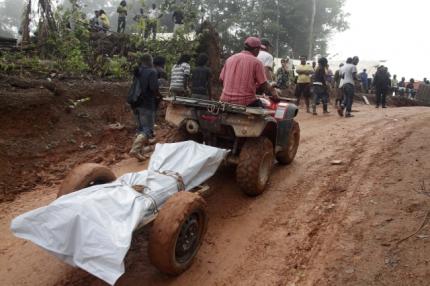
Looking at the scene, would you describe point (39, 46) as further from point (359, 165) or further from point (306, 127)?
point (359, 165)

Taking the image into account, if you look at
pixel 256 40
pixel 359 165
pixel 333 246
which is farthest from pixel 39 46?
pixel 333 246

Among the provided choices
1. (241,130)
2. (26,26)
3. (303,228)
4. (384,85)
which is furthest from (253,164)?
(384,85)

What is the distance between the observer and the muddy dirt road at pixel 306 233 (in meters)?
3.99

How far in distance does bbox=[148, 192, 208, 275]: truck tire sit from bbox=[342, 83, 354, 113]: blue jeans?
Result: 9446 millimetres

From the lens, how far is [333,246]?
4.39 metres

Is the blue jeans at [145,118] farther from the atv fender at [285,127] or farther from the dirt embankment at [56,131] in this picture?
the atv fender at [285,127]

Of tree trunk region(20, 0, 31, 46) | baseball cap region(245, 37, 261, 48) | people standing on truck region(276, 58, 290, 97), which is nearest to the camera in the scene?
baseball cap region(245, 37, 261, 48)

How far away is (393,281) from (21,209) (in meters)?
4.93

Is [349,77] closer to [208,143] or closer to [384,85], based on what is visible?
[384,85]

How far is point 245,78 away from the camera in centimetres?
570

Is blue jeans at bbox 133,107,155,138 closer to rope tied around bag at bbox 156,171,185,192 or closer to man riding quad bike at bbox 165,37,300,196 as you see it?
man riding quad bike at bbox 165,37,300,196

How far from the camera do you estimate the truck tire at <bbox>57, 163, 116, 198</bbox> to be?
171 inches

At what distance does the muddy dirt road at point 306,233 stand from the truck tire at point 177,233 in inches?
9.9

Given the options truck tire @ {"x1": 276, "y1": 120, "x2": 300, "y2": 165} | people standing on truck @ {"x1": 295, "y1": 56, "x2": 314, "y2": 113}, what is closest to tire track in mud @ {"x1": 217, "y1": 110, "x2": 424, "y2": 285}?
truck tire @ {"x1": 276, "y1": 120, "x2": 300, "y2": 165}
